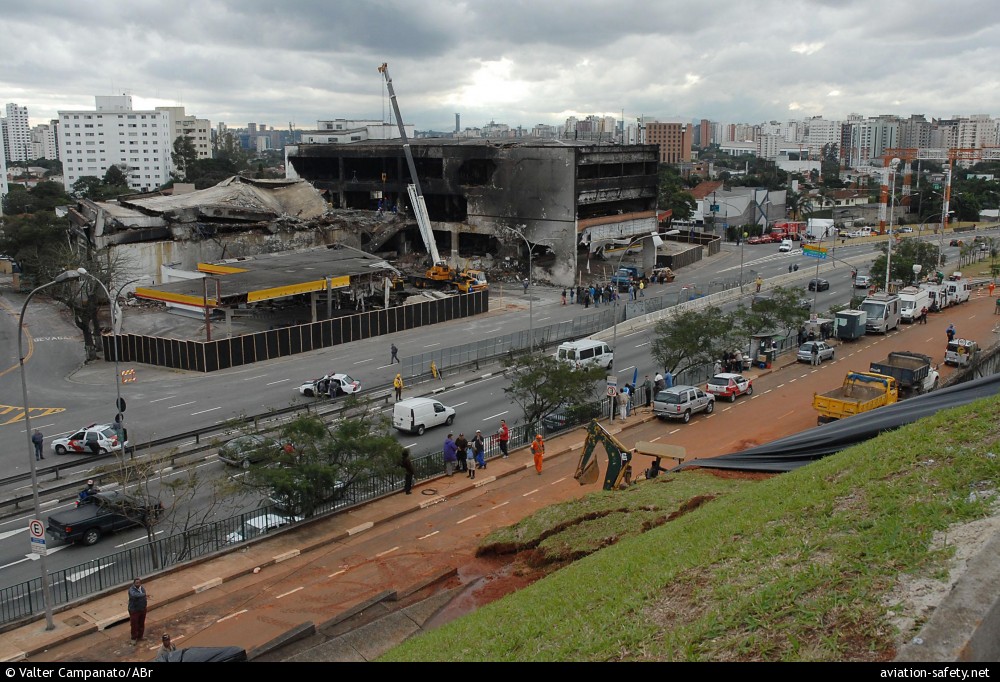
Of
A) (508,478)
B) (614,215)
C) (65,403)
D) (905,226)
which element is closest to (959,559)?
(508,478)

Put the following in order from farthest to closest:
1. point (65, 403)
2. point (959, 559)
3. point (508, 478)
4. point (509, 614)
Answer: point (65, 403)
point (508, 478)
point (509, 614)
point (959, 559)

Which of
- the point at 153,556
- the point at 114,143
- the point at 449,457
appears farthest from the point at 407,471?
the point at 114,143

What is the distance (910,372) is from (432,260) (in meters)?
51.9

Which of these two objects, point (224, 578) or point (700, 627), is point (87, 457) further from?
point (700, 627)

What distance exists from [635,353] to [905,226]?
99690mm

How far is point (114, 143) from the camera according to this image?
194 meters

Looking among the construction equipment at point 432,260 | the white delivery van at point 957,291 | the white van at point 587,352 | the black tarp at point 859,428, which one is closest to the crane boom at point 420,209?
the construction equipment at point 432,260

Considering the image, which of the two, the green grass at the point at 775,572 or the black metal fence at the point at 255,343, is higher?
the green grass at the point at 775,572

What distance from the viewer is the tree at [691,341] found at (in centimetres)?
3984

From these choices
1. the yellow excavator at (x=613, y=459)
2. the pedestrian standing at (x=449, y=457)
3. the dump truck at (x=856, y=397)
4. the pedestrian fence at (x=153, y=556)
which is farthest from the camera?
the dump truck at (x=856, y=397)

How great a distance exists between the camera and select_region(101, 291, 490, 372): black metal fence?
155 ft

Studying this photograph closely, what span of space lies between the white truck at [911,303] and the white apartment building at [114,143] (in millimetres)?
171643

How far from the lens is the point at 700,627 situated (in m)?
9.63

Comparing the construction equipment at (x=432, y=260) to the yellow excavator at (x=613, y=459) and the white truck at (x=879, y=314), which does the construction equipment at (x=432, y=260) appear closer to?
Result: the white truck at (x=879, y=314)
